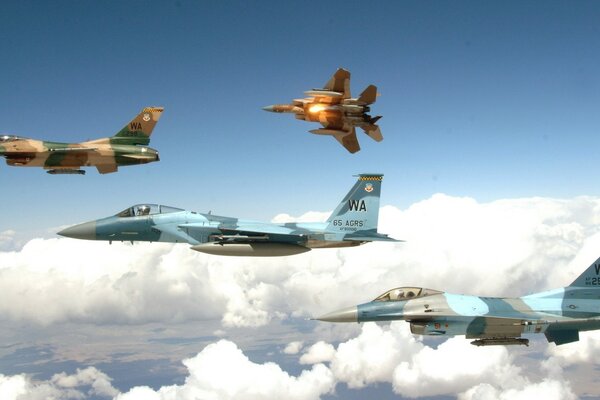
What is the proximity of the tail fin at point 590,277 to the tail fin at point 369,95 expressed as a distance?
12.9 metres

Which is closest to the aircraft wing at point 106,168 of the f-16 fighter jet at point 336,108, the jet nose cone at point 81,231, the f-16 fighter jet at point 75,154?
the f-16 fighter jet at point 75,154

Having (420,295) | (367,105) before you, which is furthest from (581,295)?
(367,105)

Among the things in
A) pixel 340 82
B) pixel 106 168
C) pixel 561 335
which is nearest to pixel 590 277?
pixel 561 335

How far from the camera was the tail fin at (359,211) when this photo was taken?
2809 cm

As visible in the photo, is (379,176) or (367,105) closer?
(367,105)

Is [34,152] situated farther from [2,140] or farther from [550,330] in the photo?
[550,330]

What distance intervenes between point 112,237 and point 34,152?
6.61 m

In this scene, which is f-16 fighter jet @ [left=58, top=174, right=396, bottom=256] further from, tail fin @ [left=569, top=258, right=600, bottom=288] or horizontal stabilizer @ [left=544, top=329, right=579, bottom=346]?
tail fin @ [left=569, top=258, right=600, bottom=288]

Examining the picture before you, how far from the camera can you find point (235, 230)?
26.9m

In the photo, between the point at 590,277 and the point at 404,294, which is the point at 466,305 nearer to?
the point at 404,294

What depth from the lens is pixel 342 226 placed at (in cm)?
2808

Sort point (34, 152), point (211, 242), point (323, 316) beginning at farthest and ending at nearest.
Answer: point (34, 152)
point (211, 242)
point (323, 316)

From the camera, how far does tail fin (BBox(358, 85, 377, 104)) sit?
24.8 meters

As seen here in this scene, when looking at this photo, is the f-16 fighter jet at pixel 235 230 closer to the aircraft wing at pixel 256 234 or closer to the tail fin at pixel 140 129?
the aircraft wing at pixel 256 234
